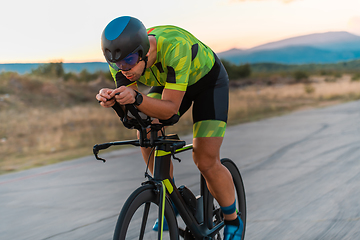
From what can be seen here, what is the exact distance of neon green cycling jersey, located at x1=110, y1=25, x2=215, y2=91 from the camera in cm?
254

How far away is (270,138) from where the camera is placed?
9.44m

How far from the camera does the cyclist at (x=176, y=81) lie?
2.32 meters

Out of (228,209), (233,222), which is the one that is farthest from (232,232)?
(228,209)

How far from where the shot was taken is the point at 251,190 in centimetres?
534

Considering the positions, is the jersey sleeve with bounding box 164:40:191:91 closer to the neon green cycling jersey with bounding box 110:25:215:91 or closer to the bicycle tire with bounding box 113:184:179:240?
the neon green cycling jersey with bounding box 110:25:215:91

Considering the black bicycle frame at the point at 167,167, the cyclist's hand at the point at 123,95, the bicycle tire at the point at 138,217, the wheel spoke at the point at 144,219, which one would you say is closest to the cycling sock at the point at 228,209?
the black bicycle frame at the point at 167,167

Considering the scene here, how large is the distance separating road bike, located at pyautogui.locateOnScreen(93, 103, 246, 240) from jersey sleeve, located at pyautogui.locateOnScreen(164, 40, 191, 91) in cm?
21

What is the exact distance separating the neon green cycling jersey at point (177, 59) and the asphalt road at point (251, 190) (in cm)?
166

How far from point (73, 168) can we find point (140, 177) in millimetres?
1454

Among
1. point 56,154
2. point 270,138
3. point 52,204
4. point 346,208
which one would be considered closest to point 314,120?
point 270,138

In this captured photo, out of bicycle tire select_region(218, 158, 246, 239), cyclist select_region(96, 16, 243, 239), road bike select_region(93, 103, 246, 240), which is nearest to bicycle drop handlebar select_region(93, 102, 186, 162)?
road bike select_region(93, 103, 246, 240)

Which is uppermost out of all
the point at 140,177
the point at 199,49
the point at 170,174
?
the point at 199,49

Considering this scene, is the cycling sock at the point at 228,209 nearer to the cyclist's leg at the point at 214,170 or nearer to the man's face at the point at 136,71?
the cyclist's leg at the point at 214,170

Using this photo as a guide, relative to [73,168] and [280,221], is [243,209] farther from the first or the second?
[73,168]
